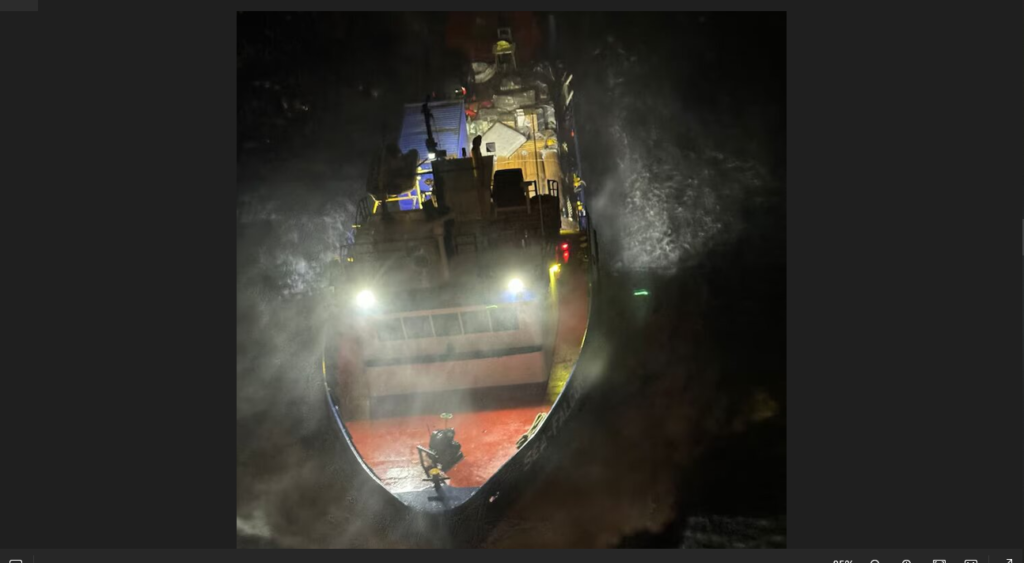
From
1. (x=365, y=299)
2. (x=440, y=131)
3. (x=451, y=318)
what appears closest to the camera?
(x=365, y=299)

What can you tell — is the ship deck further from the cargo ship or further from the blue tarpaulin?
the blue tarpaulin

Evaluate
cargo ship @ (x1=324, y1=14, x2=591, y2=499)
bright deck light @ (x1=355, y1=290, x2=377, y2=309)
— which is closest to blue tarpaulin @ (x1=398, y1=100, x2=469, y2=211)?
cargo ship @ (x1=324, y1=14, x2=591, y2=499)

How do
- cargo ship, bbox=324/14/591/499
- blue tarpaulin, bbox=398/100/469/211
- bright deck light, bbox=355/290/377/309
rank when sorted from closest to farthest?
cargo ship, bbox=324/14/591/499 → bright deck light, bbox=355/290/377/309 → blue tarpaulin, bbox=398/100/469/211

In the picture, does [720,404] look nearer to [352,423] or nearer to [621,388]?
[621,388]

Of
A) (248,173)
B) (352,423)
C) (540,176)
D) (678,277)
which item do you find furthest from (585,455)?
(248,173)

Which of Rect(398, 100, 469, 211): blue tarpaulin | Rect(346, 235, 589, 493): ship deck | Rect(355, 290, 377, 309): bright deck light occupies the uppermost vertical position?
Rect(398, 100, 469, 211): blue tarpaulin

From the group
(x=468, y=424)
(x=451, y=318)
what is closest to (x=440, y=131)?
(x=451, y=318)

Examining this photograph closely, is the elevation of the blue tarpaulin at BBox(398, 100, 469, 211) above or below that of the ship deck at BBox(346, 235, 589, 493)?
above

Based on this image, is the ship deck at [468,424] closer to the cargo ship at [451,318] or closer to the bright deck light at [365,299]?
the cargo ship at [451,318]

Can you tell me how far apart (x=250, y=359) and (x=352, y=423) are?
3805 millimetres

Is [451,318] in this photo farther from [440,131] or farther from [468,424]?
[440,131]

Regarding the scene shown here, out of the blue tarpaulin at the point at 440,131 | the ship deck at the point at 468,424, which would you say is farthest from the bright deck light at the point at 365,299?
the blue tarpaulin at the point at 440,131

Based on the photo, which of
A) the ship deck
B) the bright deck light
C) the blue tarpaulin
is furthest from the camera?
the blue tarpaulin

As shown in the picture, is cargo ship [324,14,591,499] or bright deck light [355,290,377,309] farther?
bright deck light [355,290,377,309]
